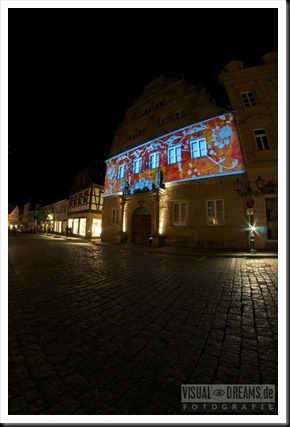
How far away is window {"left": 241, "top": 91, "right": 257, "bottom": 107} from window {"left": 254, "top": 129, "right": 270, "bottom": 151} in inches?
86.6

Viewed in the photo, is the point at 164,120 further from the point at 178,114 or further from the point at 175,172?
the point at 175,172

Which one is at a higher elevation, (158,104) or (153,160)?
(158,104)

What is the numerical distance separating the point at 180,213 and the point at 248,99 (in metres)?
9.40

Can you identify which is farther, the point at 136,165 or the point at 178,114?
the point at 136,165

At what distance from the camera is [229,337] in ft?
7.87

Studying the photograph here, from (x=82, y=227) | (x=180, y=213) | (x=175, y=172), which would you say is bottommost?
(x=82, y=227)

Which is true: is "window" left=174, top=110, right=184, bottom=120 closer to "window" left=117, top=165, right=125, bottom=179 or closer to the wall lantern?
"window" left=117, top=165, right=125, bottom=179

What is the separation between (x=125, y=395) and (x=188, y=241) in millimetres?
12377

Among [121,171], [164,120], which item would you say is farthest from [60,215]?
[164,120]

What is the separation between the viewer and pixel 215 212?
12.7 metres

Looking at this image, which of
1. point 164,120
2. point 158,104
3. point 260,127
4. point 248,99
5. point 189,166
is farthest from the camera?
point 158,104

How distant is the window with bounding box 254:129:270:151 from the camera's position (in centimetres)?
1213

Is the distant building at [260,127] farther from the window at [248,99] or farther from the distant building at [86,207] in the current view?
the distant building at [86,207]

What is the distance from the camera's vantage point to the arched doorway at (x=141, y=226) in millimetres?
16094
